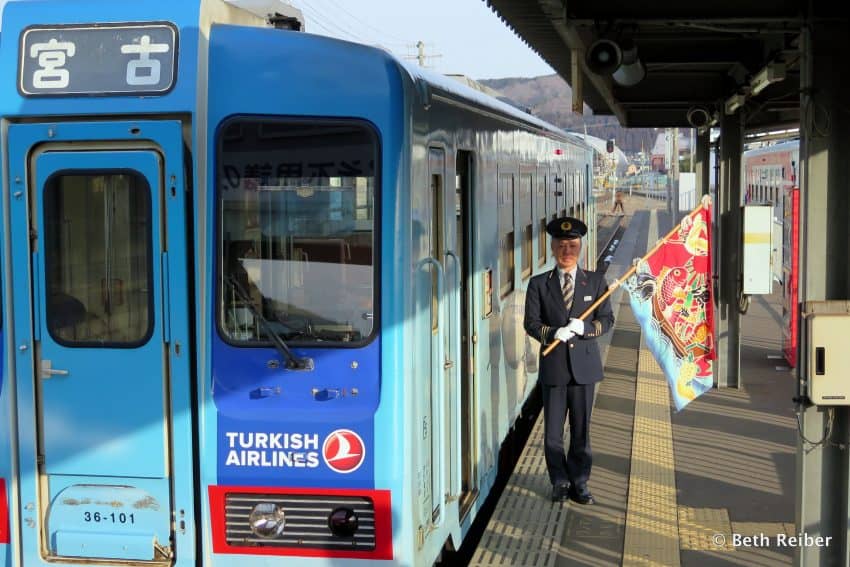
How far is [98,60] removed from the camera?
466cm

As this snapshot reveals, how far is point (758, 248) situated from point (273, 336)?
6782mm

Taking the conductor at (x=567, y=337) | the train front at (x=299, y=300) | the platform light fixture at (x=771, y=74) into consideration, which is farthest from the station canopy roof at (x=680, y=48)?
the train front at (x=299, y=300)

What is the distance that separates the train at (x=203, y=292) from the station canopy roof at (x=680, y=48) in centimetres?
194

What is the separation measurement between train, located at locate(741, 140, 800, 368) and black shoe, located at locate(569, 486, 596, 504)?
1.79 metres

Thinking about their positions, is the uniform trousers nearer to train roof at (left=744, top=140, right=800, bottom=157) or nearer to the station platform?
the station platform

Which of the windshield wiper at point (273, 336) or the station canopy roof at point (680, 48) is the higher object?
the station canopy roof at point (680, 48)

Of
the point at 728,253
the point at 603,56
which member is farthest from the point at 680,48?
the point at 728,253

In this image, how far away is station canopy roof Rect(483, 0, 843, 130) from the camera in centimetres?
593

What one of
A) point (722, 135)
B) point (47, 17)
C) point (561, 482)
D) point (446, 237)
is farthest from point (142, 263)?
point (722, 135)

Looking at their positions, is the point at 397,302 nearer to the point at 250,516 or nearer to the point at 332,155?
the point at 332,155

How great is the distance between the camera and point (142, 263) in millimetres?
4680

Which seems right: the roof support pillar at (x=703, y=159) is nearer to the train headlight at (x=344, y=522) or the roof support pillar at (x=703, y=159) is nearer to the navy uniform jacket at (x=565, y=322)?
the navy uniform jacket at (x=565, y=322)

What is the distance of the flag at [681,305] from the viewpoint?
6.70m

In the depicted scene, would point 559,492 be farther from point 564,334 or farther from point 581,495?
point 564,334
